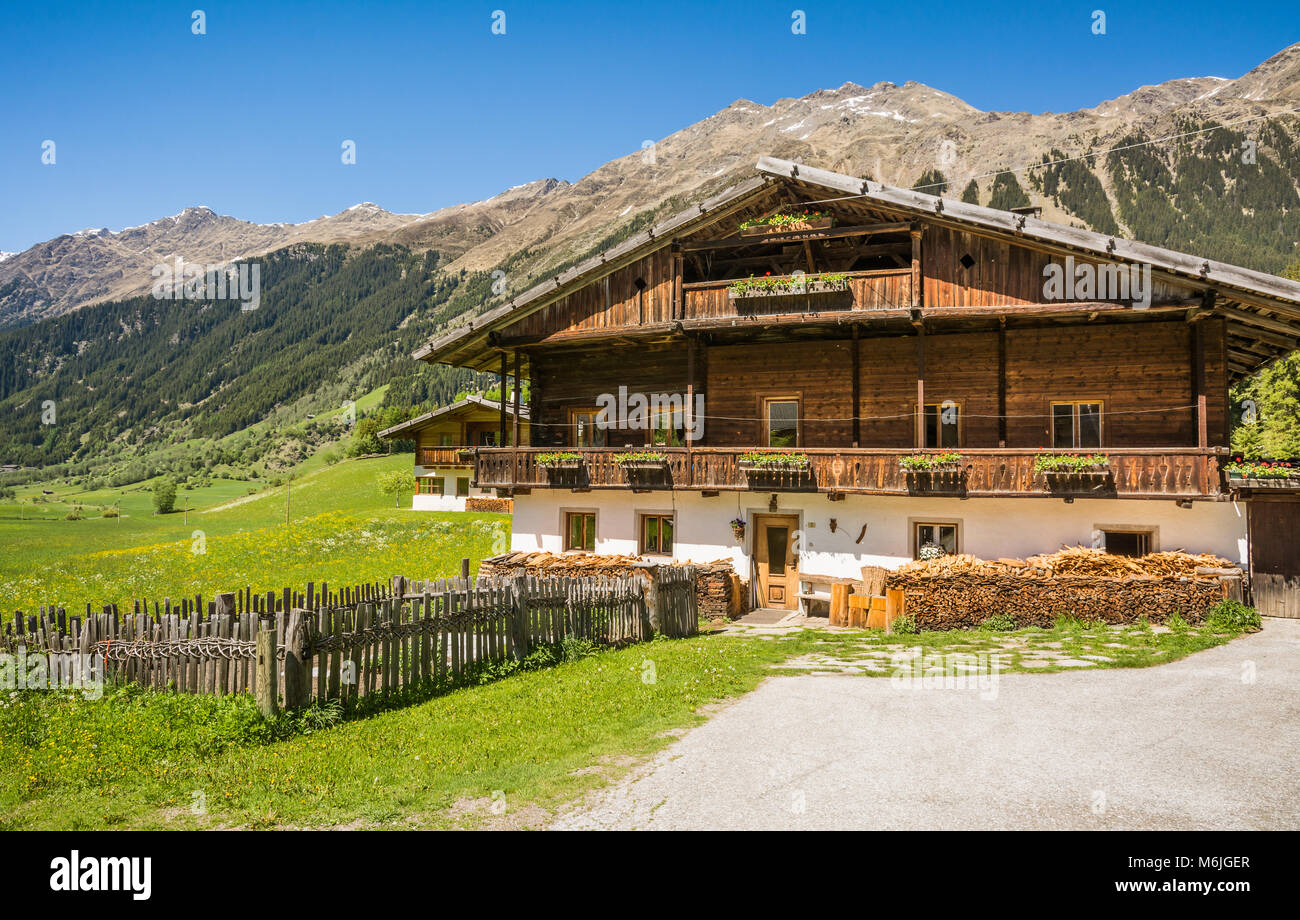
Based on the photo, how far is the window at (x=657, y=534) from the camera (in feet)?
80.1

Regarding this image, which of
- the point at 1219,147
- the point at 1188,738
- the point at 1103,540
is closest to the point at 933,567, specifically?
the point at 1103,540

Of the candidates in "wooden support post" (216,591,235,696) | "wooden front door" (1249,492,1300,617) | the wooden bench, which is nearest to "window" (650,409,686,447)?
the wooden bench

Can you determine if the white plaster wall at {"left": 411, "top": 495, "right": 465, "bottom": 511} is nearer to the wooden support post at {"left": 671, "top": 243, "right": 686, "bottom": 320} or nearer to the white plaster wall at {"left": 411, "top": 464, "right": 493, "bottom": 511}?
the white plaster wall at {"left": 411, "top": 464, "right": 493, "bottom": 511}

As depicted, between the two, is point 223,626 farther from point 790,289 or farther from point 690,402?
point 790,289

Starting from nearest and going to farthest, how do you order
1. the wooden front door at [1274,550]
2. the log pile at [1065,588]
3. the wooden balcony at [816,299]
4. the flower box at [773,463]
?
the log pile at [1065,588] < the wooden front door at [1274,550] < the flower box at [773,463] < the wooden balcony at [816,299]

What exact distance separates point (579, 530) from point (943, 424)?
438 inches

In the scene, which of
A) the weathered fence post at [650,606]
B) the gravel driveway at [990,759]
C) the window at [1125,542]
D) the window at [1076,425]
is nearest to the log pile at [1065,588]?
the window at [1125,542]

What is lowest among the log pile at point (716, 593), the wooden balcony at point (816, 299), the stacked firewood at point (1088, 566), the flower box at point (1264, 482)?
the log pile at point (716, 593)

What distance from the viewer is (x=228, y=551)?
34.2 meters

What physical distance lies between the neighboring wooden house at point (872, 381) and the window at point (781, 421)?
0.19ft

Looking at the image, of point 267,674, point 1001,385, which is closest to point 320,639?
point 267,674

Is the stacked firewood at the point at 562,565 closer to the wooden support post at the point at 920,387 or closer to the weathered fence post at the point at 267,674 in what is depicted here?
the wooden support post at the point at 920,387

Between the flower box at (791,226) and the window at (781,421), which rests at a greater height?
the flower box at (791,226)
